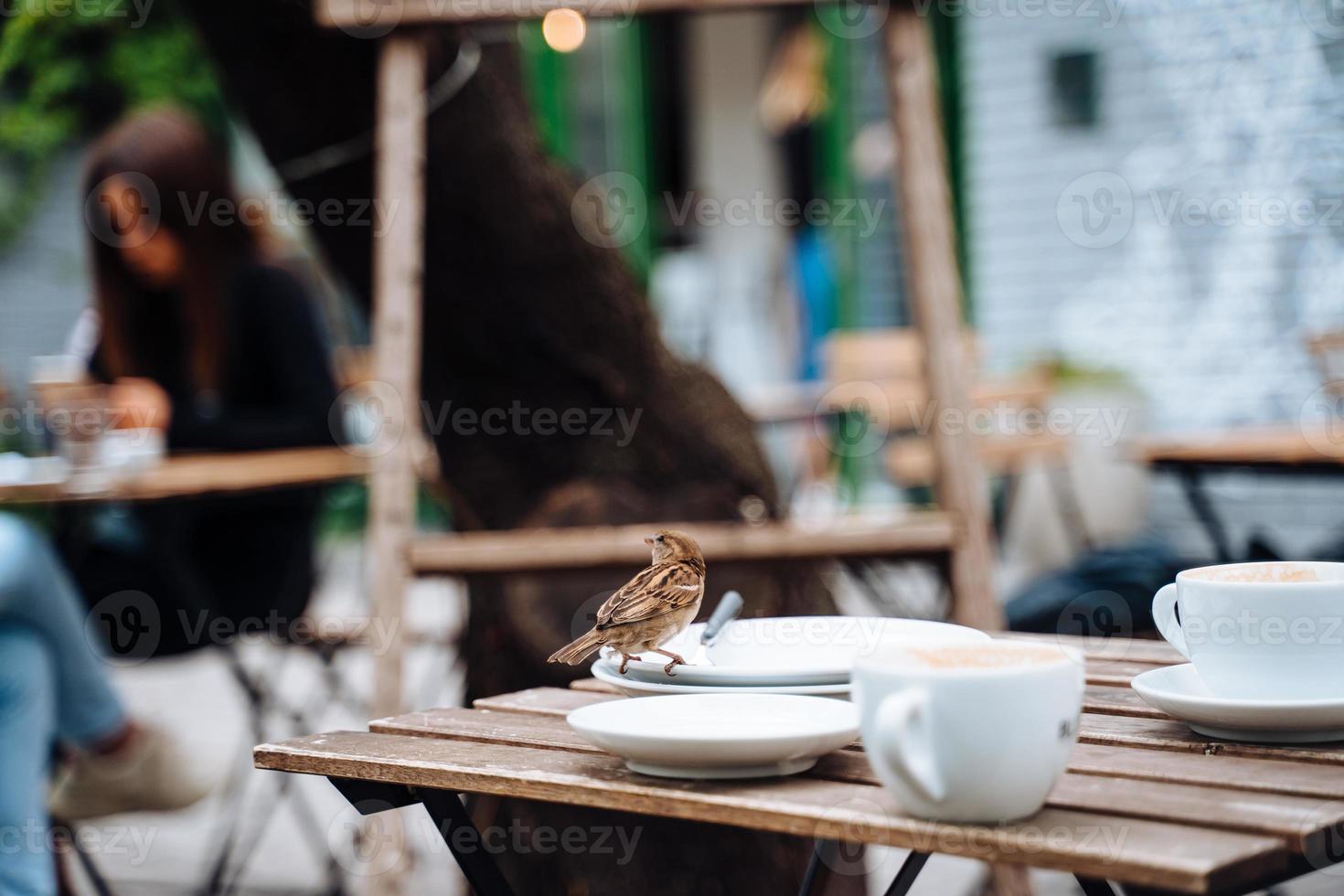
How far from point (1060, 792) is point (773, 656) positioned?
1.20 ft

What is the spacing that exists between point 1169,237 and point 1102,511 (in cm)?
113

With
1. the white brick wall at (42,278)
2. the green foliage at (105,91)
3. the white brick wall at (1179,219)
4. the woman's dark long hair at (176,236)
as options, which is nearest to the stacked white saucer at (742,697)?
the woman's dark long hair at (176,236)

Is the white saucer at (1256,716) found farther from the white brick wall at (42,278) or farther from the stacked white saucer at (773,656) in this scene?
the white brick wall at (42,278)

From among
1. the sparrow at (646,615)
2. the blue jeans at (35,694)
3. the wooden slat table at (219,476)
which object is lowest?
the blue jeans at (35,694)

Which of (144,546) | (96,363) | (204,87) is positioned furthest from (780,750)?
(204,87)

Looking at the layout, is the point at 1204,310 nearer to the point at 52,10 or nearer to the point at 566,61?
the point at 566,61

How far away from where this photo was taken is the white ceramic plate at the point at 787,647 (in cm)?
113

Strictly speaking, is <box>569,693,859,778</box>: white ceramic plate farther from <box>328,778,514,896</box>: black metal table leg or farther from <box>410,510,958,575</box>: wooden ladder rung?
<box>410,510,958,575</box>: wooden ladder rung

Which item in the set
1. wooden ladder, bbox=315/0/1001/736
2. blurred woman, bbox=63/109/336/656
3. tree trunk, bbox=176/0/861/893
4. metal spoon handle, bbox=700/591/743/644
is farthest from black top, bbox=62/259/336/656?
metal spoon handle, bbox=700/591/743/644

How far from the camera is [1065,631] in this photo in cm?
316

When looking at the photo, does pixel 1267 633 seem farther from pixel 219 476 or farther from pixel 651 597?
pixel 219 476

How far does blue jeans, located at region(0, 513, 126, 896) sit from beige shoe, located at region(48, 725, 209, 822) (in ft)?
0.18

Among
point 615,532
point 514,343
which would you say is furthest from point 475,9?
point 615,532

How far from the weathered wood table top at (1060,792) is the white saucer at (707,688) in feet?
0.17
